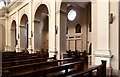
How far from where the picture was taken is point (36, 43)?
31.7 feet

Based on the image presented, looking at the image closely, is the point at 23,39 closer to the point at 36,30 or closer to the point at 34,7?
the point at 36,30

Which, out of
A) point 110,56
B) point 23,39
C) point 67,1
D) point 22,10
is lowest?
point 110,56

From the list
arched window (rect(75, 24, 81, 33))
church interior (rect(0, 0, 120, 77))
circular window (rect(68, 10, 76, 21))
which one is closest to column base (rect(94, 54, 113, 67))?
church interior (rect(0, 0, 120, 77))

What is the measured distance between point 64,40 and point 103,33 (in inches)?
129

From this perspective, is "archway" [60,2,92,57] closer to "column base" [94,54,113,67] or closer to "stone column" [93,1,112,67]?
"stone column" [93,1,112,67]

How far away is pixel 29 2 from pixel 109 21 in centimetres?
822

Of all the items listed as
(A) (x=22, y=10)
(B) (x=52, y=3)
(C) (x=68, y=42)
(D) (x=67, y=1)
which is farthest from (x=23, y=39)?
(D) (x=67, y=1)

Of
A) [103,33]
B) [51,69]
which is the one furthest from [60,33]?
[51,69]

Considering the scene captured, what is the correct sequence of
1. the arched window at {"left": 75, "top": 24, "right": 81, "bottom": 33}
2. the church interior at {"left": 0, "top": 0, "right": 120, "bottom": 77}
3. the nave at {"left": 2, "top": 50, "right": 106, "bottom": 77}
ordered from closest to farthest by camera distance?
1. the nave at {"left": 2, "top": 50, "right": 106, "bottom": 77}
2. the church interior at {"left": 0, "top": 0, "right": 120, "bottom": 77}
3. the arched window at {"left": 75, "top": 24, "right": 81, "bottom": 33}

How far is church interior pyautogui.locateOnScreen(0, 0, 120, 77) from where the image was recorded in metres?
3.45

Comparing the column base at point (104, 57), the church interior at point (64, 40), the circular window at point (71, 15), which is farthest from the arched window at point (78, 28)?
Result: the column base at point (104, 57)

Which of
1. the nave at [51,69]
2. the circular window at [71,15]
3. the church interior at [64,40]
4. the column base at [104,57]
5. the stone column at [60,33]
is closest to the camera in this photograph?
the nave at [51,69]

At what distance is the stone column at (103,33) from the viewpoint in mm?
4108

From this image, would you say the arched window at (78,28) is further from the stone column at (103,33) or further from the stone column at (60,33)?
the stone column at (103,33)
